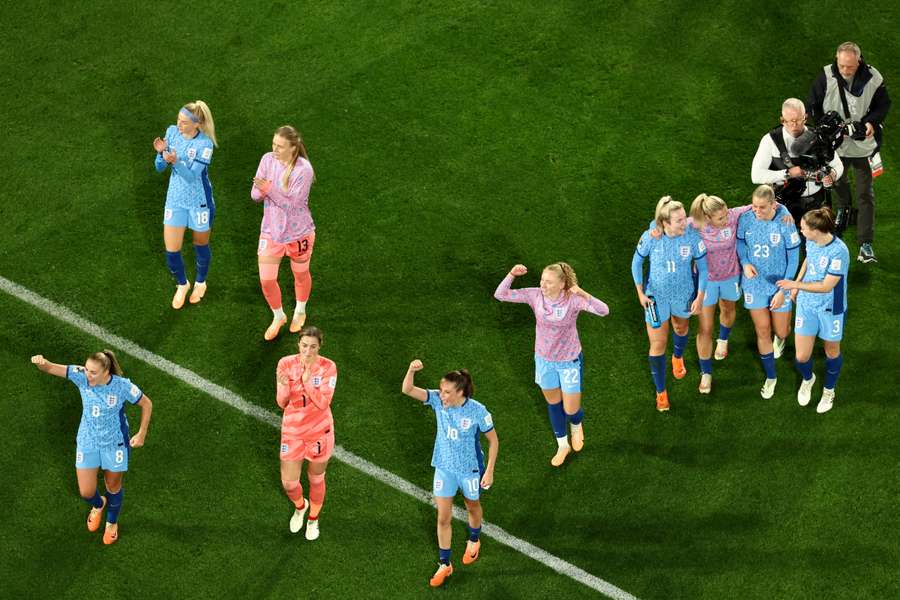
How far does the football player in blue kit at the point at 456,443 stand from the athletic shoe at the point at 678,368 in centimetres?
262

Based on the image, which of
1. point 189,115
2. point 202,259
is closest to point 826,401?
point 202,259

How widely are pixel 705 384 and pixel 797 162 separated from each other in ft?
7.34

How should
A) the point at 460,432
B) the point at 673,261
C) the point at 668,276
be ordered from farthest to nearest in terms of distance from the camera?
the point at 668,276 < the point at 673,261 < the point at 460,432

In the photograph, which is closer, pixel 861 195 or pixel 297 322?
pixel 297 322

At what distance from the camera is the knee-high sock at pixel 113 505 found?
41.7ft

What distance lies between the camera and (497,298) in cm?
1342

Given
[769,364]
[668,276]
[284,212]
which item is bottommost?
[769,364]

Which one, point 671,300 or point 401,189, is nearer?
point 671,300

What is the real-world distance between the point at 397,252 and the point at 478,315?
1.15 meters

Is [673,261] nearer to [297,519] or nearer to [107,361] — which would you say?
[297,519]

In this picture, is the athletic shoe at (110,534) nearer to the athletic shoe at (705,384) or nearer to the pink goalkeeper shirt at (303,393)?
the pink goalkeeper shirt at (303,393)

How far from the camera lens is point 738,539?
13016 millimetres

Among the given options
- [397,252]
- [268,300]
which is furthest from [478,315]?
[268,300]

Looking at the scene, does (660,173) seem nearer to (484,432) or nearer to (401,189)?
(401,189)
